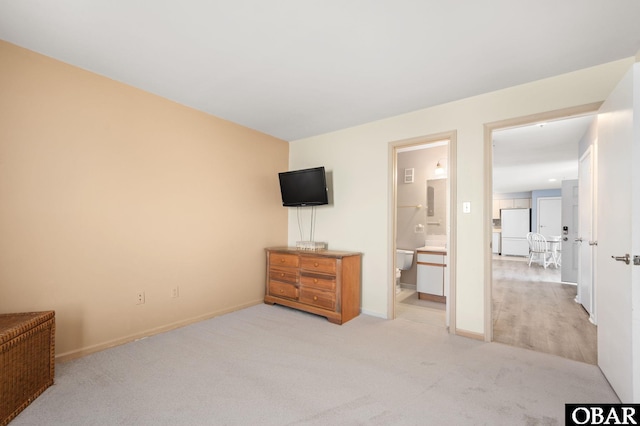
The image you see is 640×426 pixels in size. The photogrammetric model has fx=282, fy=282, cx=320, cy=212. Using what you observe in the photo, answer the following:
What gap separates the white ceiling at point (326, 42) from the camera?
1.68m

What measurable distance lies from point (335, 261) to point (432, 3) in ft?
8.04

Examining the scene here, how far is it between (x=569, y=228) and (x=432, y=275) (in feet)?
9.84

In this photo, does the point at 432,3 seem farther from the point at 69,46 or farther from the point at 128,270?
the point at 128,270

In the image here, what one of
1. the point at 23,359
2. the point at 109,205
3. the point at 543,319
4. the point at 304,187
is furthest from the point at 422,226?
the point at 23,359

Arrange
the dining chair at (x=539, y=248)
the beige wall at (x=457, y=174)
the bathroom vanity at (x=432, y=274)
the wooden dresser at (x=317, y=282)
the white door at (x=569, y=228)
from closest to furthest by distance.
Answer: the beige wall at (x=457, y=174) → the wooden dresser at (x=317, y=282) → the bathroom vanity at (x=432, y=274) → the white door at (x=569, y=228) → the dining chair at (x=539, y=248)

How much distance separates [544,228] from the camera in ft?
31.3

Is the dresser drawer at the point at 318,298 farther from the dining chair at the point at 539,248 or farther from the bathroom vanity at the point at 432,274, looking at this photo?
the dining chair at the point at 539,248

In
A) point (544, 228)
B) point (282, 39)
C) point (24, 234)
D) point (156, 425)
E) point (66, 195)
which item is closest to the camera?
point (156, 425)

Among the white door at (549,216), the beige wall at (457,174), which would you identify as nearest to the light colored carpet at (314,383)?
the beige wall at (457,174)

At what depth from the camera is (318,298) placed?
3371mm

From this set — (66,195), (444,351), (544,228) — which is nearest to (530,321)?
(444,351)

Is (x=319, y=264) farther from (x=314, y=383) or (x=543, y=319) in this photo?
(x=543, y=319)

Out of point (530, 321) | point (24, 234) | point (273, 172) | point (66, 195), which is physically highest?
point (273, 172)

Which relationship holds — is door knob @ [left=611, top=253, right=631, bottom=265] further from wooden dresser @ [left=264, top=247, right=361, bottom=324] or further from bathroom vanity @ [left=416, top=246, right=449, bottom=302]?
bathroom vanity @ [left=416, top=246, right=449, bottom=302]
